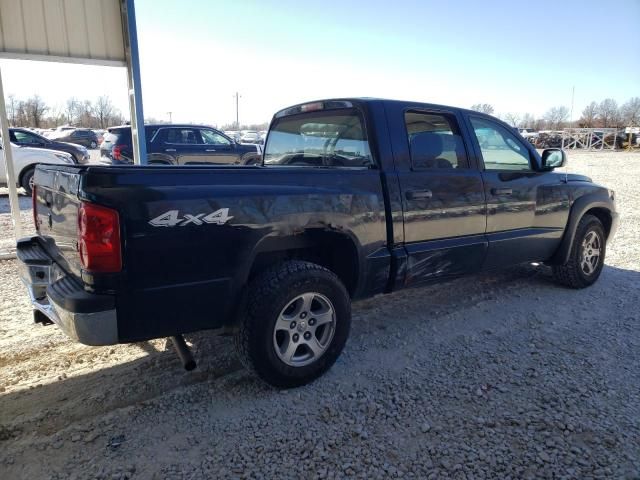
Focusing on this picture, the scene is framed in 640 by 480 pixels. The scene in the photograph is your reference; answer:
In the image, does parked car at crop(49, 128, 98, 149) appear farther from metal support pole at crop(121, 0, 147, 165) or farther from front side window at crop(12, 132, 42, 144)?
metal support pole at crop(121, 0, 147, 165)

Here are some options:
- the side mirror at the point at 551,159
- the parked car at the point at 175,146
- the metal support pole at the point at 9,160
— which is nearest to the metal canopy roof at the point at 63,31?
the metal support pole at the point at 9,160

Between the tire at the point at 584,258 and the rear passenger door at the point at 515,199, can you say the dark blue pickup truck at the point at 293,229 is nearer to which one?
the rear passenger door at the point at 515,199

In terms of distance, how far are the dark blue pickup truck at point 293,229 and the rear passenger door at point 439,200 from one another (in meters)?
0.01

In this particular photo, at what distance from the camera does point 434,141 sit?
150 inches

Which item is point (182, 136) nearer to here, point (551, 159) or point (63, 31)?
point (63, 31)

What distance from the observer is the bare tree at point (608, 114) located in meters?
65.9

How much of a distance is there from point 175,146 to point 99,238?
1072cm

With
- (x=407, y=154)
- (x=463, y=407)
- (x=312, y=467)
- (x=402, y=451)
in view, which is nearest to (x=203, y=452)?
(x=312, y=467)

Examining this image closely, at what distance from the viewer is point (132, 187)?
2.37 m

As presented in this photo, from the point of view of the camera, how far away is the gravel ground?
7.76 ft

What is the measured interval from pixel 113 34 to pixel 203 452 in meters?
5.42

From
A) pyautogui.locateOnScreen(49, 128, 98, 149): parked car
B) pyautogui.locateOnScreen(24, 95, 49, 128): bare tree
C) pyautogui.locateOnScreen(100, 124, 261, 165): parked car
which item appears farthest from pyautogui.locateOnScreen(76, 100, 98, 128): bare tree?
pyautogui.locateOnScreen(100, 124, 261, 165): parked car

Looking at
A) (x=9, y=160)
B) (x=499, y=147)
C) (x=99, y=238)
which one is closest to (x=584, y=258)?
(x=499, y=147)

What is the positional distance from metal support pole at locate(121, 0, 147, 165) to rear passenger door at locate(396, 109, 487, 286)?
3847 millimetres
